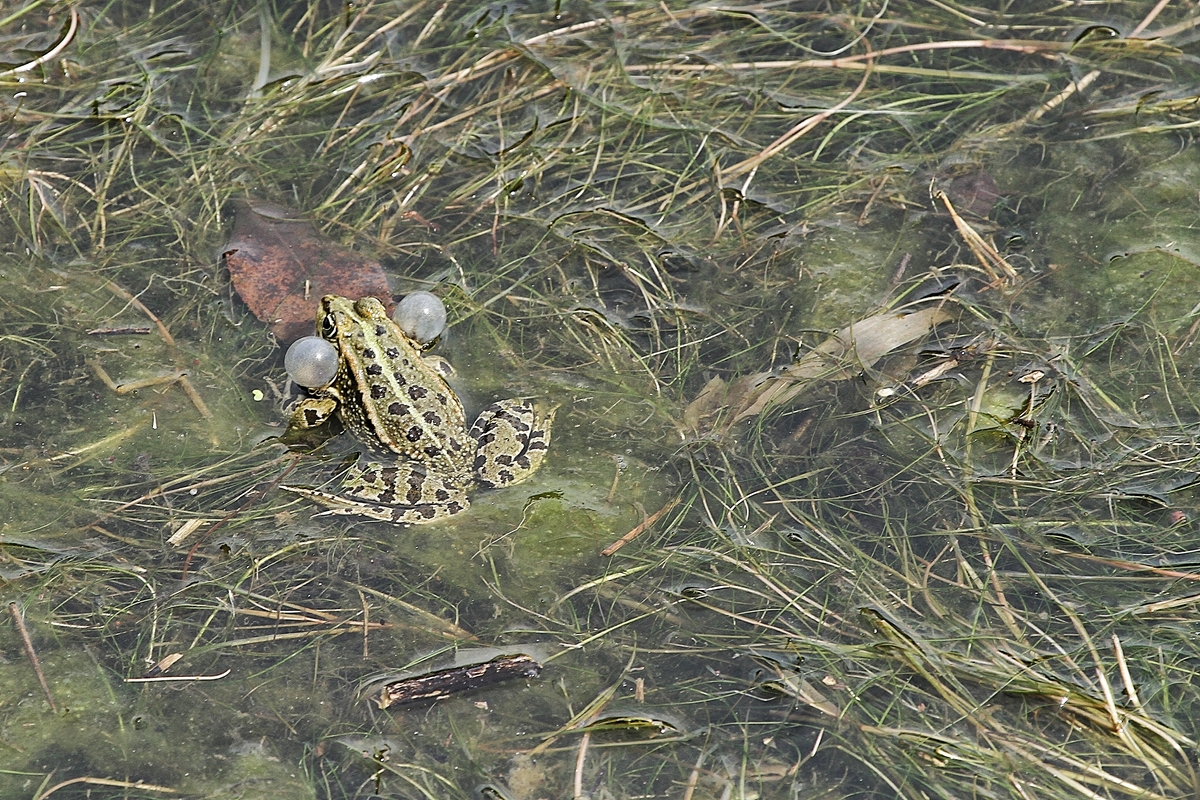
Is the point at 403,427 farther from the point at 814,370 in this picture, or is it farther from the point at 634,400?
the point at 814,370

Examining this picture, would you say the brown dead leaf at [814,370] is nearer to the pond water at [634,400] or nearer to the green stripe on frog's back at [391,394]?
the pond water at [634,400]

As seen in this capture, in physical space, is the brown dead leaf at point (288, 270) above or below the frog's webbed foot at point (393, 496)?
above

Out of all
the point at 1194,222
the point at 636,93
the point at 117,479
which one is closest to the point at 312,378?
the point at 117,479

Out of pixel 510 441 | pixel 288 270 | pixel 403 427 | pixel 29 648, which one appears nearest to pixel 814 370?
pixel 510 441

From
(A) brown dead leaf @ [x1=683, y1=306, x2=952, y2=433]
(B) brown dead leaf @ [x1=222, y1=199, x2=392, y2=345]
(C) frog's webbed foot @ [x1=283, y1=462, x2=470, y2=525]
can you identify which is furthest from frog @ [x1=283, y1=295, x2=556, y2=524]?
(A) brown dead leaf @ [x1=683, y1=306, x2=952, y2=433]

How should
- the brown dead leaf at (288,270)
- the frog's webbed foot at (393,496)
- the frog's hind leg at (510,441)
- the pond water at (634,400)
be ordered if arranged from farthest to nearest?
1. the brown dead leaf at (288,270)
2. the frog's hind leg at (510,441)
3. the frog's webbed foot at (393,496)
4. the pond water at (634,400)

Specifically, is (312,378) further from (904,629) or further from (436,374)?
(904,629)

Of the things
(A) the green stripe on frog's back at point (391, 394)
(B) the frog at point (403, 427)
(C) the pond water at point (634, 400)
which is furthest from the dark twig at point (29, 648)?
(A) the green stripe on frog's back at point (391, 394)
